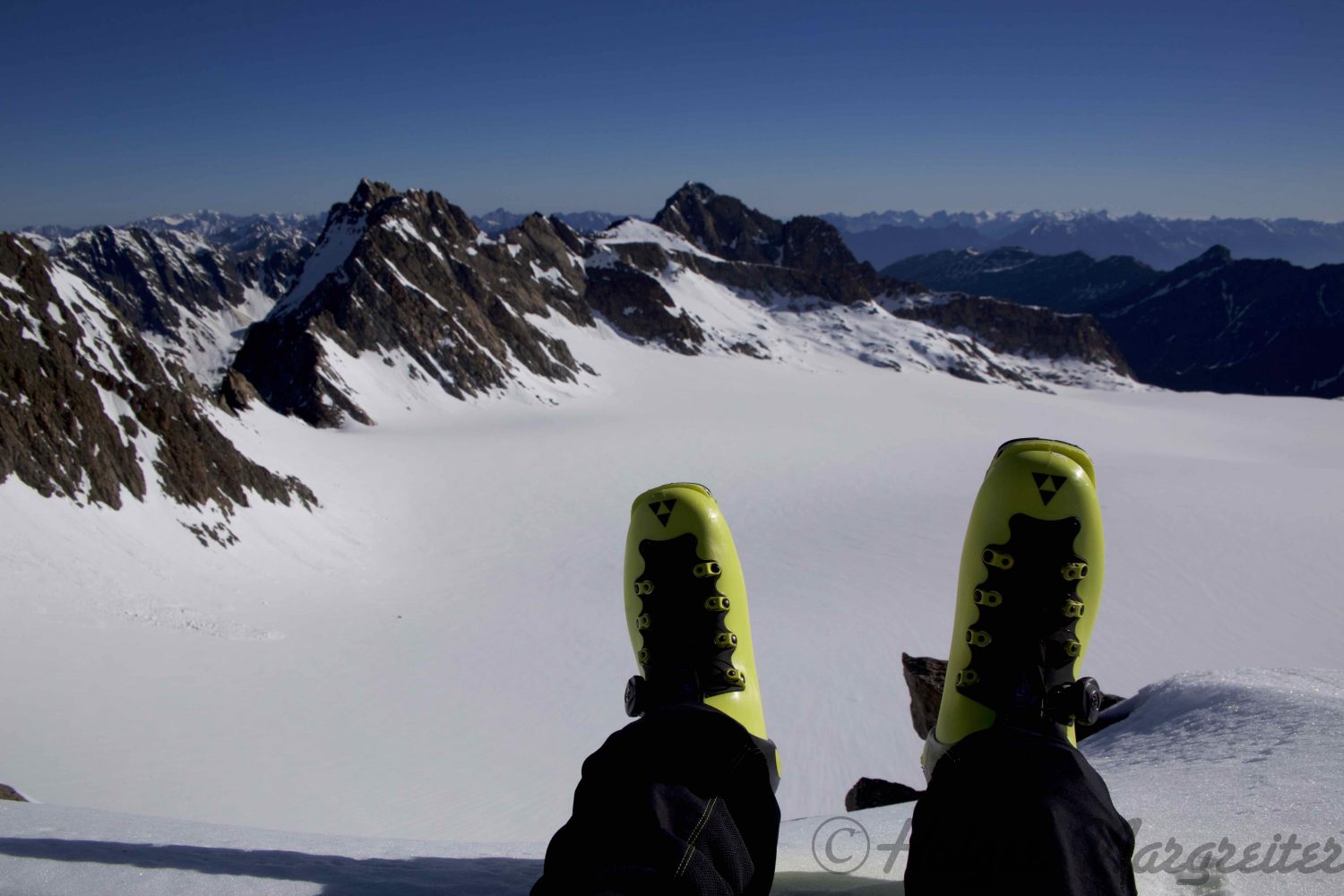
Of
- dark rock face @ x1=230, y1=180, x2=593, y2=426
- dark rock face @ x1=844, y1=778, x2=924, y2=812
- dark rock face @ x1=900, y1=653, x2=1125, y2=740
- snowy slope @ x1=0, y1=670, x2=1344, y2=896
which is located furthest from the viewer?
dark rock face @ x1=230, y1=180, x2=593, y2=426

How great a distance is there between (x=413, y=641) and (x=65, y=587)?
4.88 meters

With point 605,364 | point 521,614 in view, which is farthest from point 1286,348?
point 521,614

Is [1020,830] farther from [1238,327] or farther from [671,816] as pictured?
[1238,327]

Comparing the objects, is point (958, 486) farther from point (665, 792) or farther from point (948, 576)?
point (665, 792)

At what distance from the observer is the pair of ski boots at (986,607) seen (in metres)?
2.88

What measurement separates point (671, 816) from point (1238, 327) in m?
213

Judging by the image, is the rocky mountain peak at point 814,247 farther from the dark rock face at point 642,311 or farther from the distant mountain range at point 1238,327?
the distant mountain range at point 1238,327

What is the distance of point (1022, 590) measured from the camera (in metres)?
3.15

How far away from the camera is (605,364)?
56656 millimetres

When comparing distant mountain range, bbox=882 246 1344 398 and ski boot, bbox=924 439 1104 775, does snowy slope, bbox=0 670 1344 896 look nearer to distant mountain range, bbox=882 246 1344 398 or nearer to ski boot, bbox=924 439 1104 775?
ski boot, bbox=924 439 1104 775

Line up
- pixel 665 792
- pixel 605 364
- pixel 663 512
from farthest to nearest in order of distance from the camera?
pixel 605 364 < pixel 663 512 < pixel 665 792

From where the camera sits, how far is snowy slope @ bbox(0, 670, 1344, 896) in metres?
2.19

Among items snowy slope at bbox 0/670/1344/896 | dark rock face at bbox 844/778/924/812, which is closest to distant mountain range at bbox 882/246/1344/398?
dark rock face at bbox 844/778/924/812

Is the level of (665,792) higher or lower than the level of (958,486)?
higher
